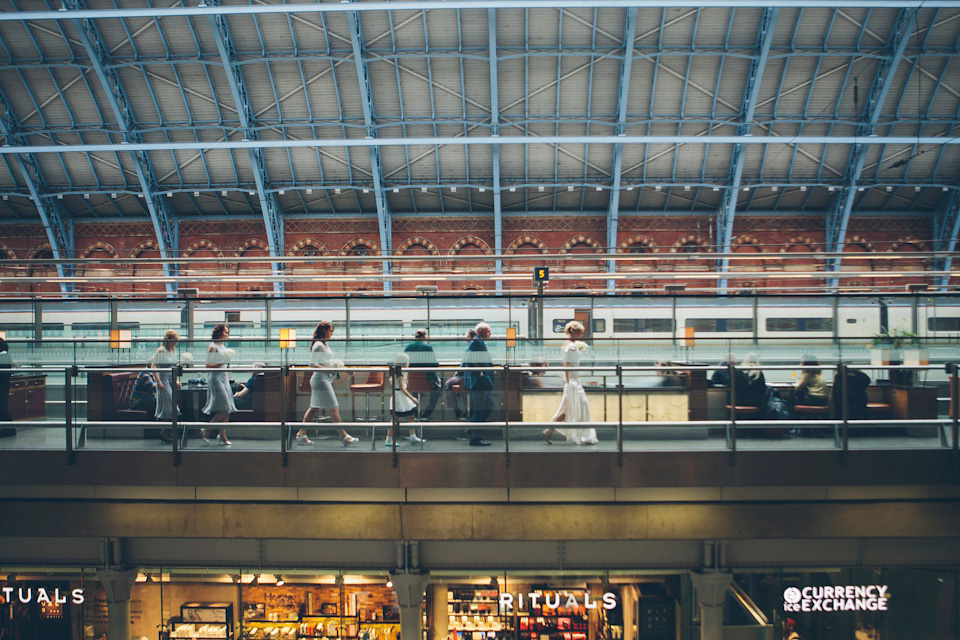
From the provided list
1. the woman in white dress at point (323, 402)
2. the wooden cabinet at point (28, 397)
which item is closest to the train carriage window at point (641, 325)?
the woman in white dress at point (323, 402)

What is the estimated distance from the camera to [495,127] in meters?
17.6

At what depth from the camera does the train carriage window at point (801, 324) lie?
8.61 metres

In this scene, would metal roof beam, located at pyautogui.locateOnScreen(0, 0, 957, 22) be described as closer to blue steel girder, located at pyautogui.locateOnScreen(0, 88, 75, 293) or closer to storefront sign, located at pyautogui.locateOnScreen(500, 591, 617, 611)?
blue steel girder, located at pyautogui.locateOnScreen(0, 88, 75, 293)

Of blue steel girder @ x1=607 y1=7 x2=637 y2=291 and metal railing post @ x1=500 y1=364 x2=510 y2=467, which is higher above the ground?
blue steel girder @ x1=607 y1=7 x2=637 y2=291

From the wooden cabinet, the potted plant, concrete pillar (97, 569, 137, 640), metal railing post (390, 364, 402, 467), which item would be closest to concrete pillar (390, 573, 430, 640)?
metal railing post (390, 364, 402, 467)

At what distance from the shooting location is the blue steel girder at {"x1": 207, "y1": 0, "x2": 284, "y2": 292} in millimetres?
16234

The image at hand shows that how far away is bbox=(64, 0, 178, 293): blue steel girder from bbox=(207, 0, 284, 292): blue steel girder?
10.7ft

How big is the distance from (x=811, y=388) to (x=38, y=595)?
7.83m

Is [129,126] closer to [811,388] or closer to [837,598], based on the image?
[811,388]

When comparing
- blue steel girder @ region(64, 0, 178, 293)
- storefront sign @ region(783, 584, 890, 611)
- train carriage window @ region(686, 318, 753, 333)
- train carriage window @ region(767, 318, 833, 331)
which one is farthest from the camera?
blue steel girder @ region(64, 0, 178, 293)

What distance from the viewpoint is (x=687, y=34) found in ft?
54.9

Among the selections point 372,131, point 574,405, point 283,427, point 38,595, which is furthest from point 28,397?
point 372,131

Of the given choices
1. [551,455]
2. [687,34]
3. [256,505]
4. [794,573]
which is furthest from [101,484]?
[687,34]

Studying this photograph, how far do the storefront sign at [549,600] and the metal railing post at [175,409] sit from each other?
11.1ft
